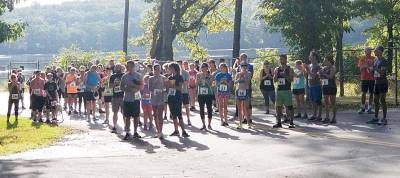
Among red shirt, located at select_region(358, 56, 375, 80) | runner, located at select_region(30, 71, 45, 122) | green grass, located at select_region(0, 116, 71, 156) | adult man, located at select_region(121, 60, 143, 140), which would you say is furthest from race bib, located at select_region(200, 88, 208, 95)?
runner, located at select_region(30, 71, 45, 122)

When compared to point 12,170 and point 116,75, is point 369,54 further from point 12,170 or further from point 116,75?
point 12,170

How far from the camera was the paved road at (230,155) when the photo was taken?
33.2 ft

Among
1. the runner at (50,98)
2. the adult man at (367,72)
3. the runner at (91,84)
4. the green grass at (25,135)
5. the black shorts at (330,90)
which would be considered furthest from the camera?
the runner at (50,98)

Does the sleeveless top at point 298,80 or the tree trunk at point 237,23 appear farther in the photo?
the tree trunk at point 237,23

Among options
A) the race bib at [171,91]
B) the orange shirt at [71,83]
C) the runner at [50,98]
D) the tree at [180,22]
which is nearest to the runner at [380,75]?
the race bib at [171,91]

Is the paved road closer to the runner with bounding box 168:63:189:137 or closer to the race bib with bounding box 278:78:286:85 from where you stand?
the runner with bounding box 168:63:189:137

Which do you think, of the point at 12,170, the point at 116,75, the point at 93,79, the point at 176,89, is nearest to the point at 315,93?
the point at 176,89

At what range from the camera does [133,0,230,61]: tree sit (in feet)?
108

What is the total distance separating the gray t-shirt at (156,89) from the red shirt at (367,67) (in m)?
6.57

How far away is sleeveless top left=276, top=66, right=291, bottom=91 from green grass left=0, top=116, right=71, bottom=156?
5.97 meters

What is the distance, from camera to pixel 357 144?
1251 centimetres

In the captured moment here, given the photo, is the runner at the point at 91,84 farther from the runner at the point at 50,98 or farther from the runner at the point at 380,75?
the runner at the point at 380,75

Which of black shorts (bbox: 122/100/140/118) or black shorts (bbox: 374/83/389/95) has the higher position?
black shorts (bbox: 374/83/389/95)

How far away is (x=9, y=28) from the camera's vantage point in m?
18.4
